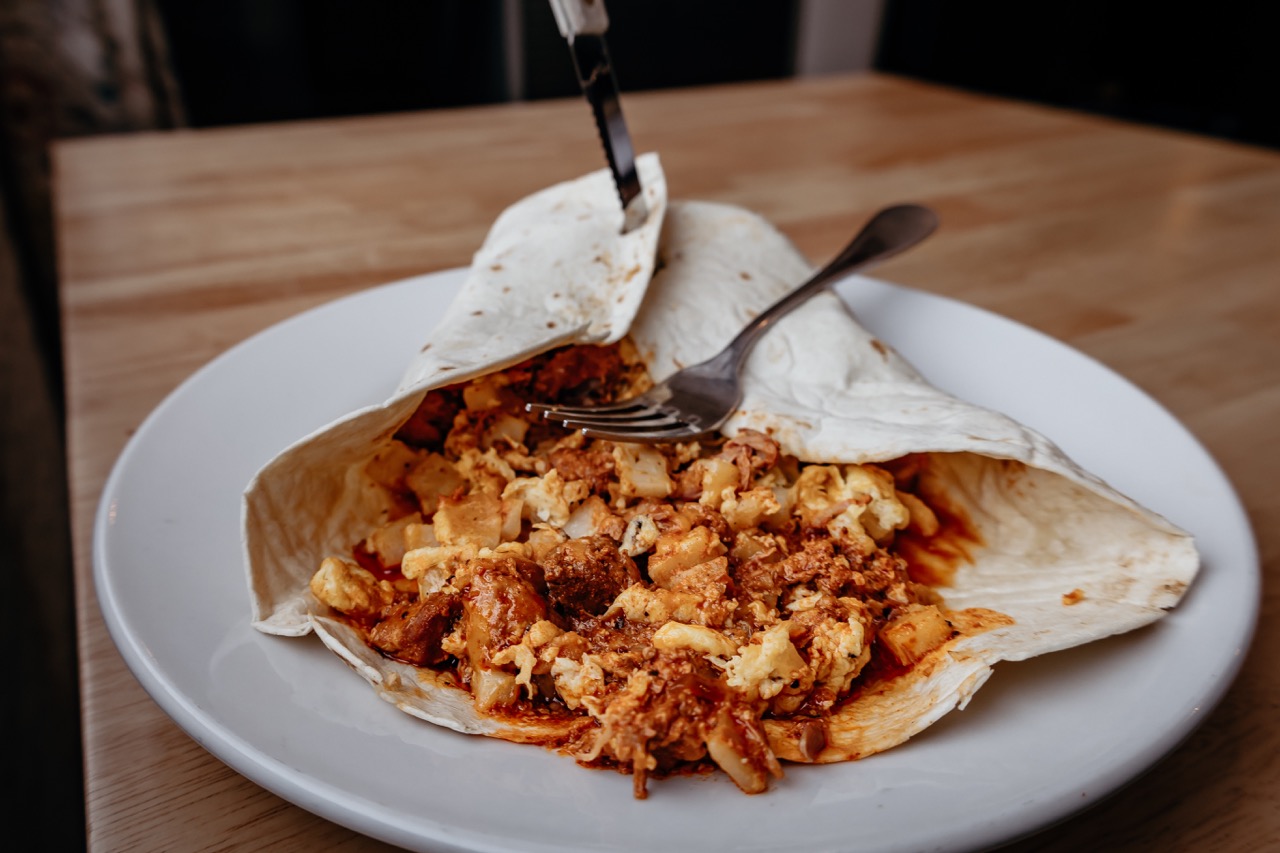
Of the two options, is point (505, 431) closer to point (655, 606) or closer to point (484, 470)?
point (484, 470)

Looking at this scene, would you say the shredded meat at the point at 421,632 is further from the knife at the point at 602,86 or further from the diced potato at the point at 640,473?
the knife at the point at 602,86

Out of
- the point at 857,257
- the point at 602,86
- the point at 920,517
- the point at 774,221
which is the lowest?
the point at 920,517

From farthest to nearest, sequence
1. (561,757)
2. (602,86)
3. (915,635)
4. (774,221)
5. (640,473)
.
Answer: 1. (774,221)
2. (602,86)
3. (640,473)
4. (915,635)
5. (561,757)

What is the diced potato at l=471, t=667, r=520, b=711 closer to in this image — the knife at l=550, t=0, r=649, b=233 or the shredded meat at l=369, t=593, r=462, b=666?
the shredded meat at l=369, t=593, r=462, b=666

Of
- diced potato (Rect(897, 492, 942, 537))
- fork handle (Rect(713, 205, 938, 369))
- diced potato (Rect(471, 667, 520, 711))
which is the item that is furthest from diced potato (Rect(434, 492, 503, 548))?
diced potato (Rect(897, 492, 942, 537))

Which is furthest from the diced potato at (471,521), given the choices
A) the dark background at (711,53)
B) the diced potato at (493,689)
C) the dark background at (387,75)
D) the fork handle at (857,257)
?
the dark background at (711,53)

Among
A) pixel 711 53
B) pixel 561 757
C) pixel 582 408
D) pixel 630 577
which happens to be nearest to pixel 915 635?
pixel 630 577

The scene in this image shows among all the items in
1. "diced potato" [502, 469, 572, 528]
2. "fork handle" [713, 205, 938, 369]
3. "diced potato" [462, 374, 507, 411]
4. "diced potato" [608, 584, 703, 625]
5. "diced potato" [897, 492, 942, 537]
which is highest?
"fork handle" [713, 205, 938, 369]

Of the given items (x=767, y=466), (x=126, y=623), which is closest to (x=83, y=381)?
(x=126, y=623)
